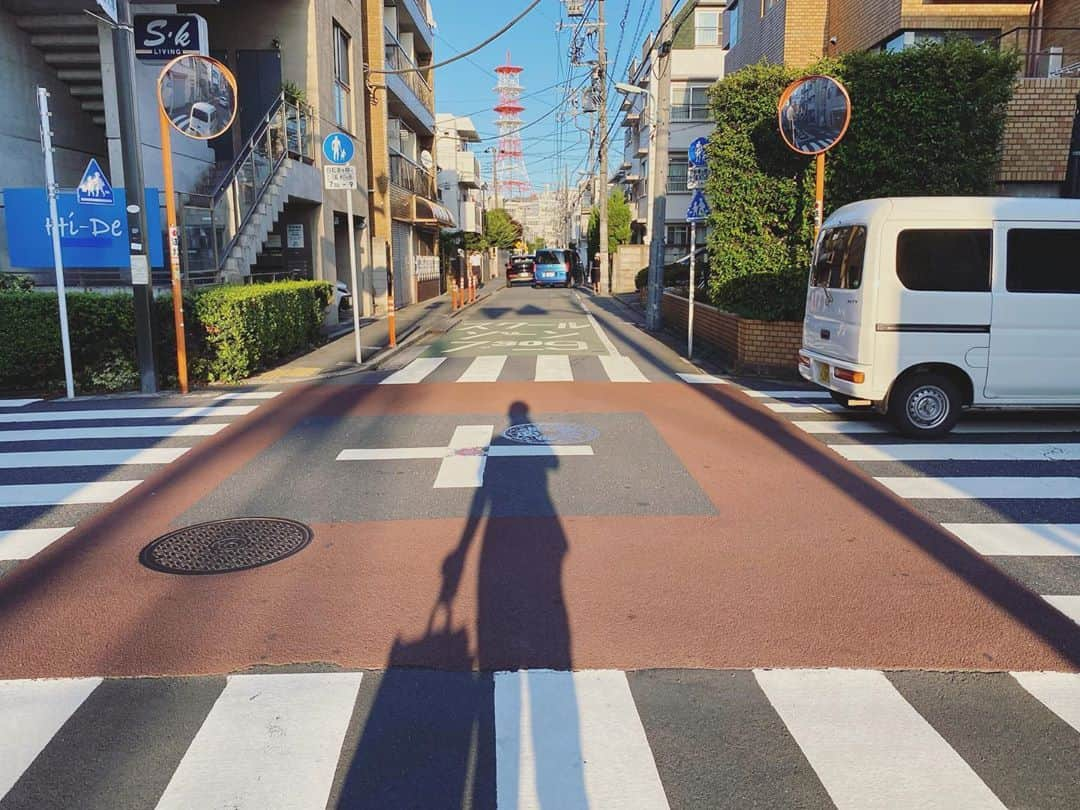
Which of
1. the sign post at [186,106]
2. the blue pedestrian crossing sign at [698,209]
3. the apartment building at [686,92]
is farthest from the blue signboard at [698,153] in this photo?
the apartment building at [686,92]

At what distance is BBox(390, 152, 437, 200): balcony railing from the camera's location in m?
29.5

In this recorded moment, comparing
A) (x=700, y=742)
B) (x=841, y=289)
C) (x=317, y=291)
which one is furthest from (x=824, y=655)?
(x=317, y=291)

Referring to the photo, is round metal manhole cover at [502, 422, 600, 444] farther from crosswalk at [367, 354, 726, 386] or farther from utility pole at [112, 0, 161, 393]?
utility pole at [112, 0, 161, 393]

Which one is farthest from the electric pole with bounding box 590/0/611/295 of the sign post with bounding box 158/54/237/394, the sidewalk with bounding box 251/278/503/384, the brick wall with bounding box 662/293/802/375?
the sign post with bounding box 158/54/237/394

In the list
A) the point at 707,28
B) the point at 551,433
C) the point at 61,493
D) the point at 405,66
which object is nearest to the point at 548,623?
the point at 551,433

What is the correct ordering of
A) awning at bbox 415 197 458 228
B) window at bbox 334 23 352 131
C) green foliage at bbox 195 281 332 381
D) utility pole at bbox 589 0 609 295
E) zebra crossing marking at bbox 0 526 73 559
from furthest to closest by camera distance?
utility pole at bbox 589 0 609 295
awning at bbox 415 197 458 228
window at bbox 334 23 352 131
green foliage at bbox 195 281 332 381
zebra crossing marking at bbox 0 526 73 559

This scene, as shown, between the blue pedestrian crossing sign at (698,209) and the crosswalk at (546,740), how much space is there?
38.5 feet

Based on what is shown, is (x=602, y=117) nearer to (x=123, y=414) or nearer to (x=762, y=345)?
(x=762, y=345)

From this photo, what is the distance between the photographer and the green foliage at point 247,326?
1219 centimetres

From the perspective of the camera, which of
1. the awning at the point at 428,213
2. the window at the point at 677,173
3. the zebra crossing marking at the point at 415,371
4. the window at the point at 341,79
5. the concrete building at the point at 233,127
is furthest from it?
the window at the point at 677,173

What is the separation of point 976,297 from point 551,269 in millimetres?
41870

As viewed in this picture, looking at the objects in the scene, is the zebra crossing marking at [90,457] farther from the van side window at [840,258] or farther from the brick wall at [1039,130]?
the brick wall at [1039,130]

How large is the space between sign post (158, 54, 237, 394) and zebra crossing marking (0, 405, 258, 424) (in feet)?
3.93

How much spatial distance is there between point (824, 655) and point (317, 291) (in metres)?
15.0
